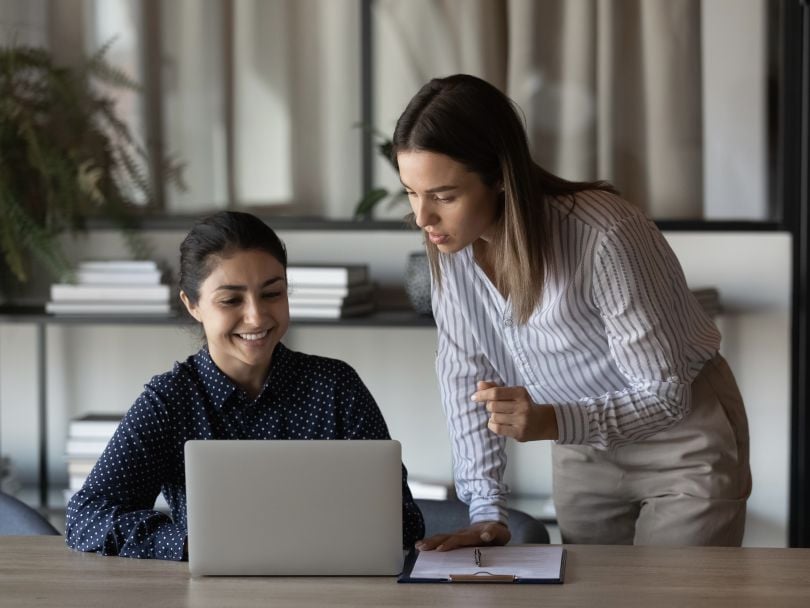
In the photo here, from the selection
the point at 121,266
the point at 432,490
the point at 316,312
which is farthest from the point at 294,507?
the point at 121,266

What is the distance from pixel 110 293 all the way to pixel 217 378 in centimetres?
140

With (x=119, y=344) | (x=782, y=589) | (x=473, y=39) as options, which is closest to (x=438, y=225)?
(x=782, y=589)

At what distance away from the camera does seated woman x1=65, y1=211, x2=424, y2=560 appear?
6.35 feet

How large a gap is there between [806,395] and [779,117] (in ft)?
2.57

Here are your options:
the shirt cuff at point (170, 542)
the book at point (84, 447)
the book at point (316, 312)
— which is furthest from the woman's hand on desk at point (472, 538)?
the book at point (84, 447)

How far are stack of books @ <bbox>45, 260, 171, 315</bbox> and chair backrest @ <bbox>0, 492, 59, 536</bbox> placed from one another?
4.08 ft

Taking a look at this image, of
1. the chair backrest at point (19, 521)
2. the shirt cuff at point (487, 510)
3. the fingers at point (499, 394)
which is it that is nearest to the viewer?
the fingers at point (499, 394)

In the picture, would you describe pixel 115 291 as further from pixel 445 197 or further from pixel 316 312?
pixel 445 197

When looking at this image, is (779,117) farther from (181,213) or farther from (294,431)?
(294,431)

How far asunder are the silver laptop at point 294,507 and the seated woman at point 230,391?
243mm

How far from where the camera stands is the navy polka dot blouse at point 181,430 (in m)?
1.82

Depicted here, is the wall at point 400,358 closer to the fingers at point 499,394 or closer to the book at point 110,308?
the book at point 110,308

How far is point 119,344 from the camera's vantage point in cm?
371

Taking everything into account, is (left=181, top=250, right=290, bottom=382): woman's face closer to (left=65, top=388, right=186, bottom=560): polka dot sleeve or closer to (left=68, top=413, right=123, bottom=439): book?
(left=65, top=388, right=186, bottom=560): polka dot sleeve
